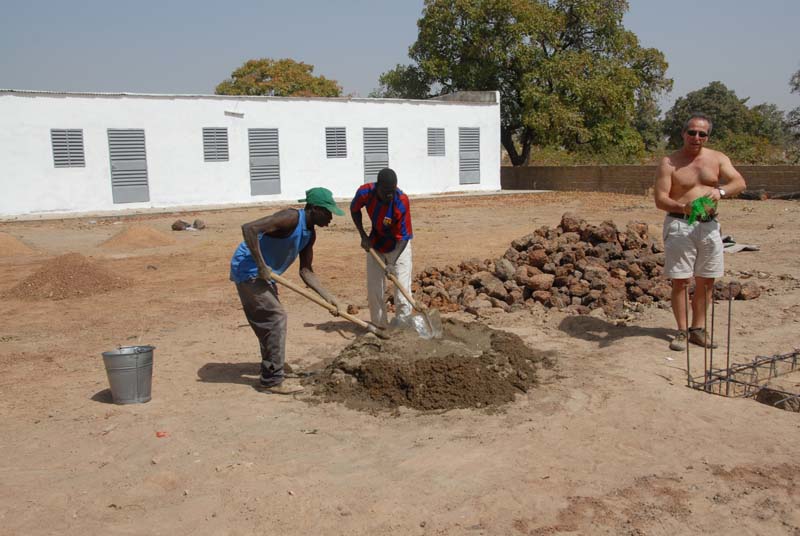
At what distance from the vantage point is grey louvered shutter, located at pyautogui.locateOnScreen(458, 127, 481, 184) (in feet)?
98.3

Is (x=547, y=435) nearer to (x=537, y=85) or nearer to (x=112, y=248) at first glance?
(x=112, y=248)

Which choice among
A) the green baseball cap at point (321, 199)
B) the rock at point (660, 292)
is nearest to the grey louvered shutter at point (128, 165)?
the rock at point (660, 292)

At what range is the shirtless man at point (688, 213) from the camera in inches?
235

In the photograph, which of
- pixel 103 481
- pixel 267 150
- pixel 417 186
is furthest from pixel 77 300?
pixel 417 186

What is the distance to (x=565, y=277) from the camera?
26.1ft

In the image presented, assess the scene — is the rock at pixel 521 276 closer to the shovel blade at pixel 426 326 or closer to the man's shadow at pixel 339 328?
the man's shadow at pixel 339 328

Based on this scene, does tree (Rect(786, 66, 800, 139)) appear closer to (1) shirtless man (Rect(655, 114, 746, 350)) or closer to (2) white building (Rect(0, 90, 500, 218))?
(2) white building (Rect(0, 90, 500, 218))

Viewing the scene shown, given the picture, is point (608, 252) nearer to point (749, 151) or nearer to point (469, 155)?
point (469, 155)

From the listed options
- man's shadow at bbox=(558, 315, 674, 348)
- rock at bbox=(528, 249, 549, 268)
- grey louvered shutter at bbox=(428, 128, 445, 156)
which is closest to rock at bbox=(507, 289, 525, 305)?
rock at bbox=(528, 249, 549, 268)

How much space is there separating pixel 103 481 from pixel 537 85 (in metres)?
29.1

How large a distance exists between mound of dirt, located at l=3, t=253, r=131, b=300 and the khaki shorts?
7.08 m

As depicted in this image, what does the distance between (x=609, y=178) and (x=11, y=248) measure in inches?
805

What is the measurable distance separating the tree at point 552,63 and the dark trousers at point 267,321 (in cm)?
2631

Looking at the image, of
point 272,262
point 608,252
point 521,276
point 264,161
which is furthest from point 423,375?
point 264,161
